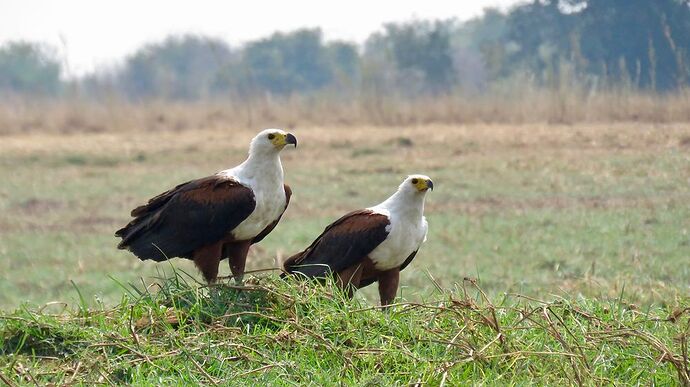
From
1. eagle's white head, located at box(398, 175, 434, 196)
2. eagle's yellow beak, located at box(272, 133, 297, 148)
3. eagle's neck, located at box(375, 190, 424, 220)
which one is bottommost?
eagle's neck, located at box(375, 190, 424, 220)

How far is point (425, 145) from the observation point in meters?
19.8

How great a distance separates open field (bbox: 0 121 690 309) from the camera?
36.2ft

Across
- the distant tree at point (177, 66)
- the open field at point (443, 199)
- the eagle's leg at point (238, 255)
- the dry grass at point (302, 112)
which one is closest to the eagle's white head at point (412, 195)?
the eagle's leg at point (238, 255)

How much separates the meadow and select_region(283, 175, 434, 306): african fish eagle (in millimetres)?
269

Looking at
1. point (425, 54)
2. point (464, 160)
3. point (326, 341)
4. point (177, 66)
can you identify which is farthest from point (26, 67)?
point (326, 341)

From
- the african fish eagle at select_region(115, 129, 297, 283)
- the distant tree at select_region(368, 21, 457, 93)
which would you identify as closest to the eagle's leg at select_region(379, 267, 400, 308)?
the african fish eagle at select_region(115, 129, 297, 283)

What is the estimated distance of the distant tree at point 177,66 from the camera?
57.6 metres

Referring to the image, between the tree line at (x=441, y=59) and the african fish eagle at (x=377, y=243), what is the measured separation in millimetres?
10036

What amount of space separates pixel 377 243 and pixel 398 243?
114mm

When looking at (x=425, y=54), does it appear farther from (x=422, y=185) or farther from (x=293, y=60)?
(x=422, y=185)

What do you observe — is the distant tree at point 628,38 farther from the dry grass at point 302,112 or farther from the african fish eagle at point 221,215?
the african fish eagle at point 221,215

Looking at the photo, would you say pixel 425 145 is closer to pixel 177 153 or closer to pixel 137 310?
pixel 177 153

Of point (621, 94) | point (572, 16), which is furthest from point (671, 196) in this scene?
point (572, 16)

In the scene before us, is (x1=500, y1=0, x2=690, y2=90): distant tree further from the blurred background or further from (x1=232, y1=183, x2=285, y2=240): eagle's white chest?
(x1=232, y1=183, x2=285, y2=240): eagle's white chest
